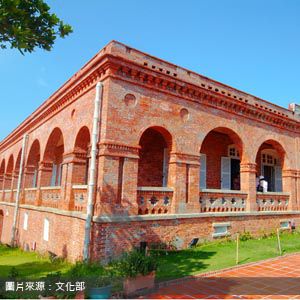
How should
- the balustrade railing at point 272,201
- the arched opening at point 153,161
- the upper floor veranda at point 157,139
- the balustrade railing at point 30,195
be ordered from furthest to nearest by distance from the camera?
the balustrade railing at point 30,195 → the balustrade railing at point 272,201 → the arched opening at point 153,161 → the upper floor veranda at point 157,139

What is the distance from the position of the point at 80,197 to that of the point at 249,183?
6898mm

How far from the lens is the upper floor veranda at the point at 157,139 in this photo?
8836mm

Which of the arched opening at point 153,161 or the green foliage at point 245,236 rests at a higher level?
the arched opening at point 153,161

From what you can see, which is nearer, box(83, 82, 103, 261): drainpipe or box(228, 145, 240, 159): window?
box(83, 82, 103, 261): drainpipe

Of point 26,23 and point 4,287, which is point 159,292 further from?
point 26,23

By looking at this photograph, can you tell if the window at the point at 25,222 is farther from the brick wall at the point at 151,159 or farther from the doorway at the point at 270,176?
the doorway at the point at 270,176

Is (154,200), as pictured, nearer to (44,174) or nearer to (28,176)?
(44,174)

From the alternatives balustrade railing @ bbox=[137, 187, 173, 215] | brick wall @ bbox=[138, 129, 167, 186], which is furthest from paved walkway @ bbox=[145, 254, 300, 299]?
brick wall @ bbox=[138, 129, 167, 186]

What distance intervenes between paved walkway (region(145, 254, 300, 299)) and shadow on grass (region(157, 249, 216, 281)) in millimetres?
425

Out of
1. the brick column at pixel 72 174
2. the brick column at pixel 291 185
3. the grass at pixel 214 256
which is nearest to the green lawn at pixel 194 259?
the grass at pixel 214 256

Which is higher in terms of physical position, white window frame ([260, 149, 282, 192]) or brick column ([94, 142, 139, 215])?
white window frame ([260, 149, 282, 192])

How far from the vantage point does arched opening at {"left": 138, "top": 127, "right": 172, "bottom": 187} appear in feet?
39.3

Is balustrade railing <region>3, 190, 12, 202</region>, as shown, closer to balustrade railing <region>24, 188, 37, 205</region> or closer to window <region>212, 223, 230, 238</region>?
balustrade railing <region>24, 188, 37, 205</region>

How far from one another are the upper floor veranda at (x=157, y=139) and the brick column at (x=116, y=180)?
28 millimetres
